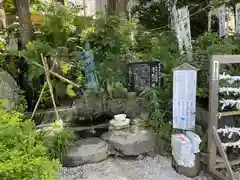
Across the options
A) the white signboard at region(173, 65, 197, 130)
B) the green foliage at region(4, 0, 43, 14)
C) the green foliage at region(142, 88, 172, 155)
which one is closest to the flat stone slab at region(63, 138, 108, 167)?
the green foliage at region(142, 88, 172, 155)

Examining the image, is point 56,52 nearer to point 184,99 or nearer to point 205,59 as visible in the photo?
point 184,99

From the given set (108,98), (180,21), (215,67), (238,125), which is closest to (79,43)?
(108,98)

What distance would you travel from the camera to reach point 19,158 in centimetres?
189

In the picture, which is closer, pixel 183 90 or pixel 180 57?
pixel 183 90

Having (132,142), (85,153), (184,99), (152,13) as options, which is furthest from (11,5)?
(184,99)

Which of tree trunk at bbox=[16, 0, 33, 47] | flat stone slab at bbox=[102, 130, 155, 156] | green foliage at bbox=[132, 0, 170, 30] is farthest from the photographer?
green foliage at bbox=[132, 0, 170, 30]

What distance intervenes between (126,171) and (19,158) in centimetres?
177

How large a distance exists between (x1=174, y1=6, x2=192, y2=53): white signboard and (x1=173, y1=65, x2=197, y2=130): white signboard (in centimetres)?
111

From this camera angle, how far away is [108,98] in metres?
4.43

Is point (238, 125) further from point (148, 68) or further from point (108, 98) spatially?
point (108, 98)

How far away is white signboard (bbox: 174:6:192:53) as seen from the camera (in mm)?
4133

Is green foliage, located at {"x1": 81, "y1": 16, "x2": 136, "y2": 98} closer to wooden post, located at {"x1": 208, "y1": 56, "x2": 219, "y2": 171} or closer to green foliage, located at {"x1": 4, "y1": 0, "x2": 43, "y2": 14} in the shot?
wooden post, located at {"x1": 208, "y1": 56, "x2": 219, "y2": 171}

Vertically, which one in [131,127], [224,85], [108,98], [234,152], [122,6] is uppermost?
[122,6]

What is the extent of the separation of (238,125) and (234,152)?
0.40m
